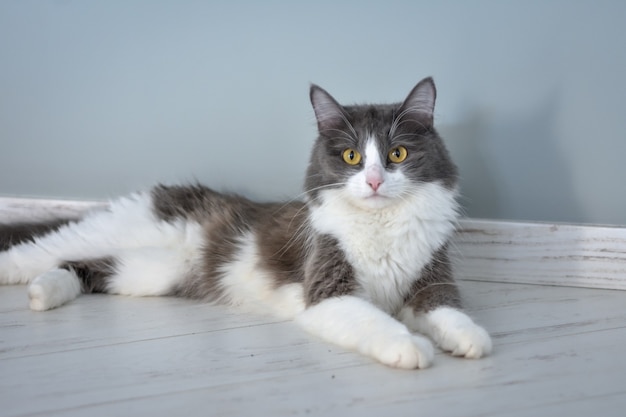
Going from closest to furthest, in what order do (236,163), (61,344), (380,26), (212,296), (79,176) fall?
(61,344) → (212,296) → (380,26) → (236,163) → (79,176)

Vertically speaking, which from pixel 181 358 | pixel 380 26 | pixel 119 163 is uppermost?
pixel 380 26

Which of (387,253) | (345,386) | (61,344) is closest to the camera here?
(345,386)

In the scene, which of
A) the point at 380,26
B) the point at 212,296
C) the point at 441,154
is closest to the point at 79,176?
the point at 212,296

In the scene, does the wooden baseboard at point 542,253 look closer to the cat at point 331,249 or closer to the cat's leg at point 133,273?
the cat at point 331,249

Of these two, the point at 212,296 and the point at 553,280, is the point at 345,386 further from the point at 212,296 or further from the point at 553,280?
the point at 553,280

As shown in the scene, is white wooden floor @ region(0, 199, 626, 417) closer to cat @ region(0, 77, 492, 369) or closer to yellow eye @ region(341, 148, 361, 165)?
cat @ region(0, 77, 492, 369)

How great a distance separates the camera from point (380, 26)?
249 cm

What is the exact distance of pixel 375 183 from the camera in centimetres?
185

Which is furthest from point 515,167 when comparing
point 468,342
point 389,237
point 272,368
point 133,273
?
point 133,273

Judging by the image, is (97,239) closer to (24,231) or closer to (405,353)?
(24,231)

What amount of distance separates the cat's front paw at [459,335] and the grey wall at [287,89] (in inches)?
33.8

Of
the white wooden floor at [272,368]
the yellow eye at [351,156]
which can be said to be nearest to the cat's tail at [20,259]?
the white wooden floor at [272,368]

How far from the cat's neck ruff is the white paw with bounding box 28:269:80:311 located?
0.94 meters

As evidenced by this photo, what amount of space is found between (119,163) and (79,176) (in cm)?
21
